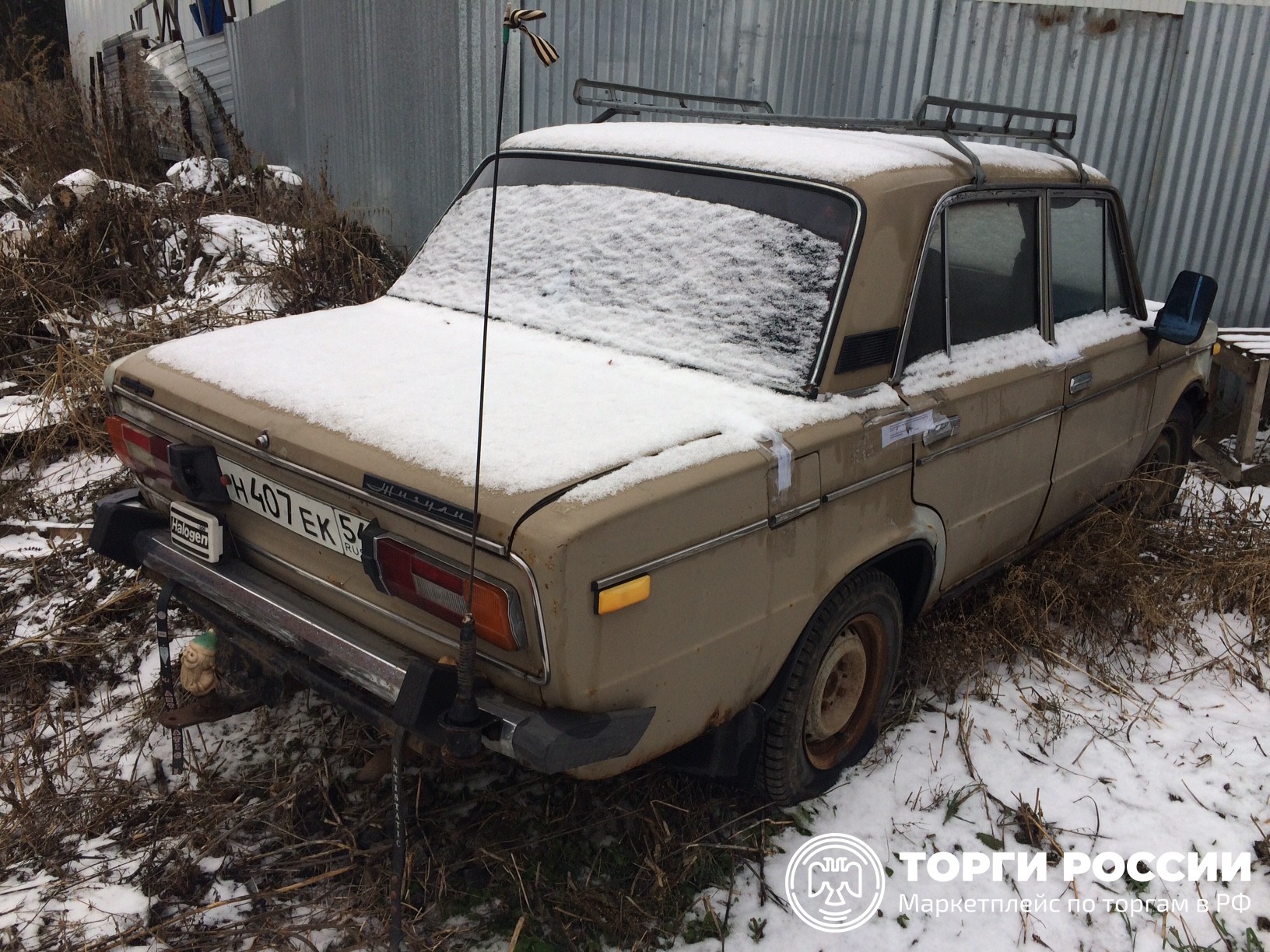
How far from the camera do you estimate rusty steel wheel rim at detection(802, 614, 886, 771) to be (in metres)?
2.76

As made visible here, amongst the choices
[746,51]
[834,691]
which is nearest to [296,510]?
[834,691]

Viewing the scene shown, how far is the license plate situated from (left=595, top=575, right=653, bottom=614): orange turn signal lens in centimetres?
121

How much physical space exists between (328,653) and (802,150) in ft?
6.31

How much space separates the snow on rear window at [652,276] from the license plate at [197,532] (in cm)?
108

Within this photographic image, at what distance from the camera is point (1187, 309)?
147 inches

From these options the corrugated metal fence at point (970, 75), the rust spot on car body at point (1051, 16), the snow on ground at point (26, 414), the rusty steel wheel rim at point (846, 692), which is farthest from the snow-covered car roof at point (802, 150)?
the rust spot on car body at point (1051, 16)

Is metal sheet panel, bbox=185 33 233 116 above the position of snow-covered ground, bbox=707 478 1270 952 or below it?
above

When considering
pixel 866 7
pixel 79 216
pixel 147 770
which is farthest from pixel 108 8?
pixel 147 770

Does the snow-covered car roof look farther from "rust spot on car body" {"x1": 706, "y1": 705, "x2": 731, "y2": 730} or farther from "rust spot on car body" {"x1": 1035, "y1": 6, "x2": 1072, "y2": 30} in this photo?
"rust spot on car body" {"x1": 1035, "y1": 6, "x2": 1072, "y2": 30}

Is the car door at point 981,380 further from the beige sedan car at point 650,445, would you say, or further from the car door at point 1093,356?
the car door at point 1093,356

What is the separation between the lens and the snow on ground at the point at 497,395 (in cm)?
215

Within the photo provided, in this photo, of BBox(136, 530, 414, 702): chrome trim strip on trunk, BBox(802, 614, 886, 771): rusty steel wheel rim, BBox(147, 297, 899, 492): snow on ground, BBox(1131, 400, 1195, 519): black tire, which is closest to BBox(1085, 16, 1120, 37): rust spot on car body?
BBox(1131, 400, 1195, 519): black tire

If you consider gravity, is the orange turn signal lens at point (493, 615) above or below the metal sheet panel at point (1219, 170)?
below

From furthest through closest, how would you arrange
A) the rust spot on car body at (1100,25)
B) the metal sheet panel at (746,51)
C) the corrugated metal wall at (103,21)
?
the corrugated metal wall at (103,21) → the metal sheet panel at (746,51) → the rust spot on car body at (1100,25)
